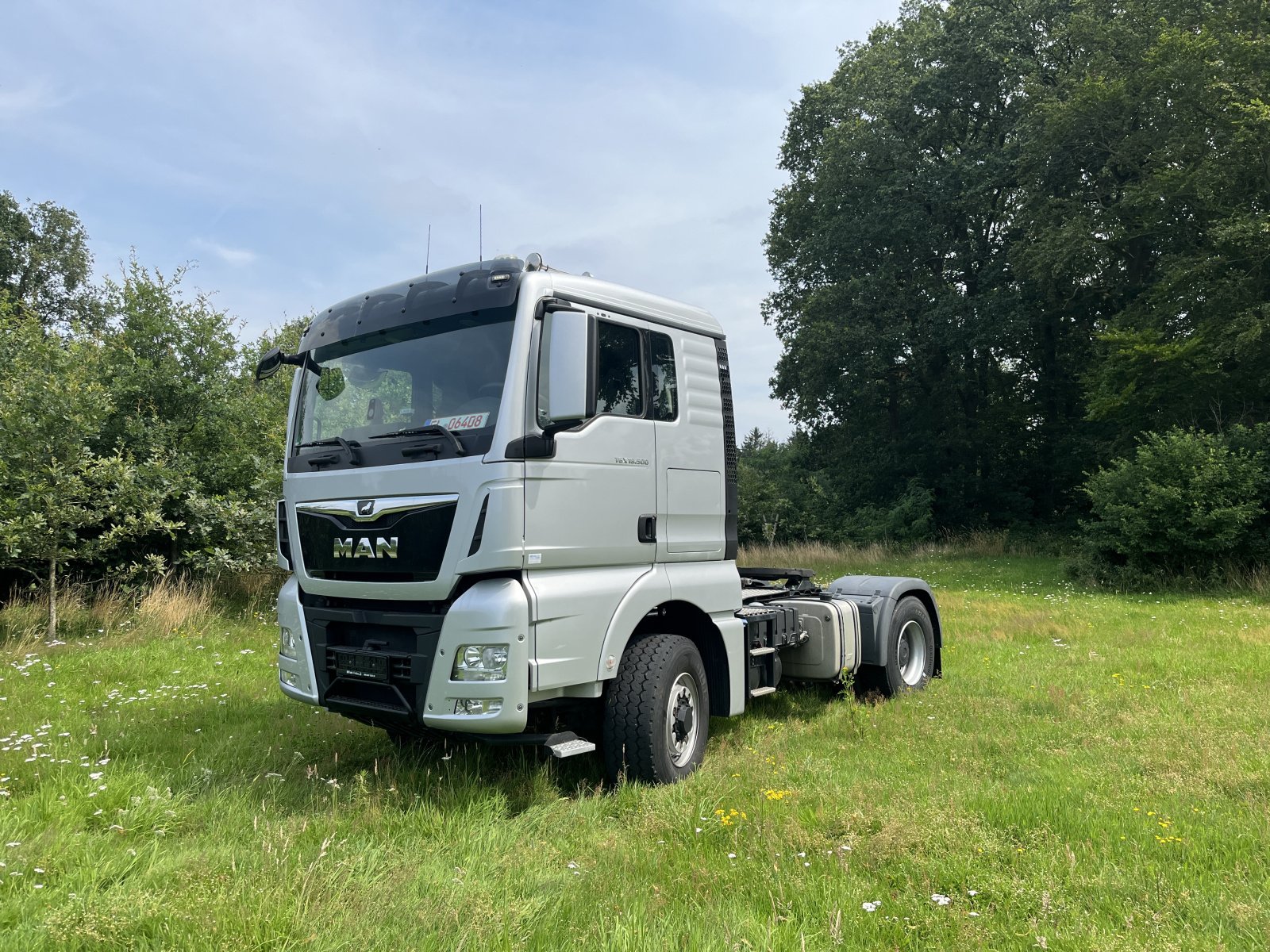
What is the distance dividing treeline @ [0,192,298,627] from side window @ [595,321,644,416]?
26.8 ft

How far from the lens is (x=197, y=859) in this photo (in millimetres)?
3625

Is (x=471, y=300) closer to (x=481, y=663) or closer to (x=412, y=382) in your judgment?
(x=412, y=382)

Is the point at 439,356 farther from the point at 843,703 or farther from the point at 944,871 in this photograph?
the point at 843,703

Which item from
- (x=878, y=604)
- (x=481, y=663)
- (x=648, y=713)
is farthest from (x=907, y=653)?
(x=481, y=663)

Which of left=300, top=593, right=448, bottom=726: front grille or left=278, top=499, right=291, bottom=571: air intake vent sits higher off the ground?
left=278, top=499, right=291, bottom=571: air intake vent

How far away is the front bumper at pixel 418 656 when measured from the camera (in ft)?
13.2

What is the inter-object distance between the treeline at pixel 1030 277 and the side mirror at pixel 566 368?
1568 cm

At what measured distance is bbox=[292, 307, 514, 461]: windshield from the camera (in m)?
4.34

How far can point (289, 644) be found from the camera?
5.00m

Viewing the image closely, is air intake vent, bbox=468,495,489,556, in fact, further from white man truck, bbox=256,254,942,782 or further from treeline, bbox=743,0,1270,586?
treeline, bbox=743,0,1270,586

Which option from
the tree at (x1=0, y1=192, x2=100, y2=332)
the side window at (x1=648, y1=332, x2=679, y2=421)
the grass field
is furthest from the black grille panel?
the tree at (x1=0, y1=192, x2=100, y2=332)

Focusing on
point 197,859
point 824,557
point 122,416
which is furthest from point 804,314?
point 197,859

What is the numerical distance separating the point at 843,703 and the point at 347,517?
449cm

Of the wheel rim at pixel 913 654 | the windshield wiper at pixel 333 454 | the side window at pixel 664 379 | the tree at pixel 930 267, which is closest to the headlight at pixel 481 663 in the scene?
the windshield wiper at pixel 333 454
